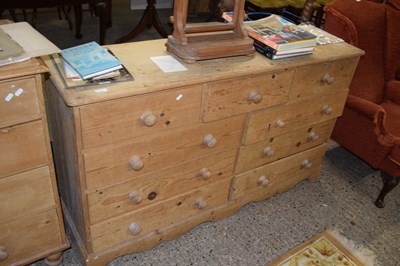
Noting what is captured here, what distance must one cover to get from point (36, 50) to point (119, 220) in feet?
2.49

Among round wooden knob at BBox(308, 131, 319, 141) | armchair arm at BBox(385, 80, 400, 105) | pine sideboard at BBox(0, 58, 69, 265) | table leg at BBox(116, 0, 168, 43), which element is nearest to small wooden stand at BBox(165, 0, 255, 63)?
pine sideboard at BBox(0, 58, 69, 265)

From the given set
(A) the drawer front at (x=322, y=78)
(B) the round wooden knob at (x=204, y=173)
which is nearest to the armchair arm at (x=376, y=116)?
(A) the drawer front at (x=322, y=78)

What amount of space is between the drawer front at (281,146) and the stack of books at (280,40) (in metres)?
0.44

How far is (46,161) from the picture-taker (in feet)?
4.22

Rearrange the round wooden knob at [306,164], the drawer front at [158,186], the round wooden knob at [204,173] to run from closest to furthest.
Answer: the drawer front at [158,186] < the round wooden knob at [204,173] < the round wooden knob at [306,164]

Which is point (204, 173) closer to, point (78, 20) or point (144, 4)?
point (78, 20)

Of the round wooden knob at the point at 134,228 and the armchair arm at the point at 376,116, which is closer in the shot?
the round wooden knob at the point at 134,228

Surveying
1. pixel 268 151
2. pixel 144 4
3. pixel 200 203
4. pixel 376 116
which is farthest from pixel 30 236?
pixel 144 4

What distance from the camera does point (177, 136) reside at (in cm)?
147

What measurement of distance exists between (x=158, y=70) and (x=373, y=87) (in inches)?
62.3

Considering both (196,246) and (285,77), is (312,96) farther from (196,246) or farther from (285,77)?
(196,246)

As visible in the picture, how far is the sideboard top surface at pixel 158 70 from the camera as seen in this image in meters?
1.19

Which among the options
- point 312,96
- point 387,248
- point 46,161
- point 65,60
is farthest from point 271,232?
point 65,60

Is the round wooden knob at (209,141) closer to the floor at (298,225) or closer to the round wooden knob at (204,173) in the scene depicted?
the round wooden knob at (204,173)
